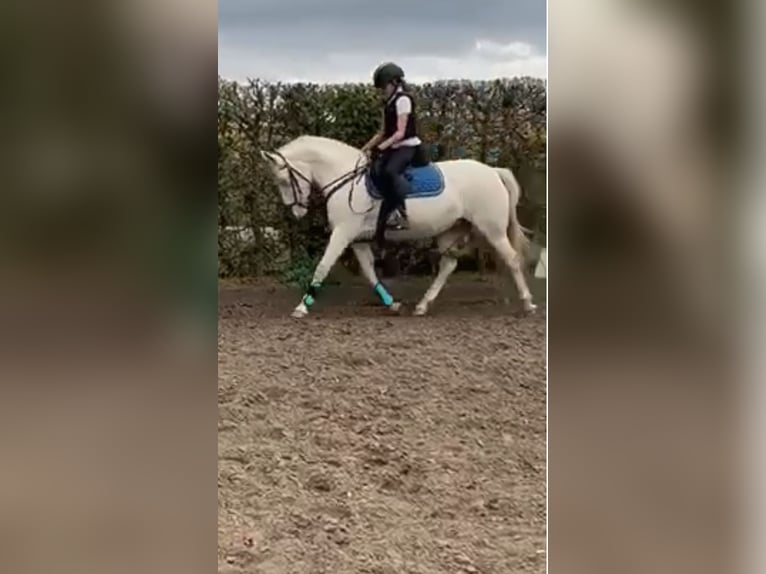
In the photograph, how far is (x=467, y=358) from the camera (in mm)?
3021

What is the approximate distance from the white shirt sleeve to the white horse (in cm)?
20

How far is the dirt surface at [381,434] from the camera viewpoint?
2.94 meters

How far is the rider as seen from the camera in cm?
291

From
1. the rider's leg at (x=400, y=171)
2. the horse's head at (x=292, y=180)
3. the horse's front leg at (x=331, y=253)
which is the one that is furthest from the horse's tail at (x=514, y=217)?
the horse's head at (x=292, y=180)

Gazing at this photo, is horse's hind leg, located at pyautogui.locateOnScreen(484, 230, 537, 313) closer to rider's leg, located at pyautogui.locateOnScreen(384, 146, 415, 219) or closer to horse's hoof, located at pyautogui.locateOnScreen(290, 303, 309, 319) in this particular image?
rider's leg, located at pyautogui.locateOnScreen(384, 146, 415, 219)

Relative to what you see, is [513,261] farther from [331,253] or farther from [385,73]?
[385,73]

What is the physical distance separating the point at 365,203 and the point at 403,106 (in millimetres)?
353

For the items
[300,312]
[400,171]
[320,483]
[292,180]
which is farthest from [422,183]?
[320,483]

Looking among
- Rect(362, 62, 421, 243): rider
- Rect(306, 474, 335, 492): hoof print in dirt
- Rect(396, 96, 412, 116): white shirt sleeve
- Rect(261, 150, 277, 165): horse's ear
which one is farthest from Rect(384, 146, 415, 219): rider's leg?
Rect(306, 474, 335, 492): hoof print in dirt

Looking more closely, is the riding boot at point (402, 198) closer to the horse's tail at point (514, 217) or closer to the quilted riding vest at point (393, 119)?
the quilted riding vest at point (393, 119)
